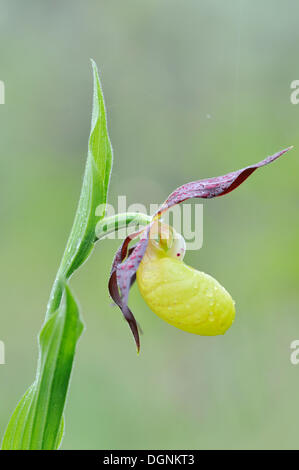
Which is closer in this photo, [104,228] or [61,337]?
[61,337]

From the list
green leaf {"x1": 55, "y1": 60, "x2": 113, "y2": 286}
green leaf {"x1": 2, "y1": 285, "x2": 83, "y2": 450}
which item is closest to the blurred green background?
green leaf {"x1": 2, "y1": 285, "x2": 83, "y2": 450}

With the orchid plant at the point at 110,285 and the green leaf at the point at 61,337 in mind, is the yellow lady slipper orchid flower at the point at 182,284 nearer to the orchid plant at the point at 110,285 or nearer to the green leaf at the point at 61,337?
the orchid plant at the point at 110,285

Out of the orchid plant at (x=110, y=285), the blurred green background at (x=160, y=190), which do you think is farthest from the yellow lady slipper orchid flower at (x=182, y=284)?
the blurred green background at (x=160, y=190)

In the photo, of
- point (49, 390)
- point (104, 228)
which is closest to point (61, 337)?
point (49, 390)

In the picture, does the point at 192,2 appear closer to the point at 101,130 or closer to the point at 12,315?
the point at 12,315

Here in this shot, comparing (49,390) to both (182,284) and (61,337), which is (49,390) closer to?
(61,337)

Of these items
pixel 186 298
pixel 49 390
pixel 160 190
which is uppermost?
pixel 160 190
